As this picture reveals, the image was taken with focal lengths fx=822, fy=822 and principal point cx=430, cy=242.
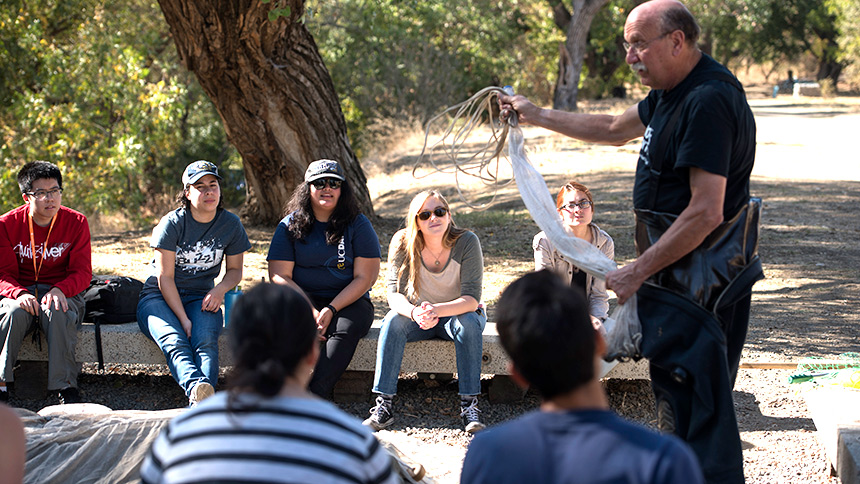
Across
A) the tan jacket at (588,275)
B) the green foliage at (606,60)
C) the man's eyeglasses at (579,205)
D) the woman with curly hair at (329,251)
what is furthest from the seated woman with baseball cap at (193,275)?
the green foliage at (606,60)

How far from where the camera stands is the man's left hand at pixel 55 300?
15.0 ft

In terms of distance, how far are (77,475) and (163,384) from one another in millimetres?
1803

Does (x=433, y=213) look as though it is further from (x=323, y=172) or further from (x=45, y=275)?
(x=45, y=275)

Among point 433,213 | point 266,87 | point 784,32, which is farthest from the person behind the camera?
point 784,32

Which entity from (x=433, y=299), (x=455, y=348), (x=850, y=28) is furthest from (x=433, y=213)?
(x=850, y=28)

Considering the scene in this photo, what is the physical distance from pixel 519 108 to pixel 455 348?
1706 mm

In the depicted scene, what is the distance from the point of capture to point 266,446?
1.61m

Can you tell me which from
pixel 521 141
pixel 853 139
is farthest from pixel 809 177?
pixel 521 141

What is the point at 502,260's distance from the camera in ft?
26.3

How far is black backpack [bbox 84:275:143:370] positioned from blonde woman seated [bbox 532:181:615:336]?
7.97 feet

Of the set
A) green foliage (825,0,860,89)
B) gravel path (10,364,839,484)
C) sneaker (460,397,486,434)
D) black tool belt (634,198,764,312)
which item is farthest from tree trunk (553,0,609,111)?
black tool belt (634,198,764,312)

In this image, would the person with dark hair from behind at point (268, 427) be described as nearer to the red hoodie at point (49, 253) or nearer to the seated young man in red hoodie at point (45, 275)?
the seated young man in red hoodie at point (45, 275)

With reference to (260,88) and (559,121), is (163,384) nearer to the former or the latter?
(559,121)

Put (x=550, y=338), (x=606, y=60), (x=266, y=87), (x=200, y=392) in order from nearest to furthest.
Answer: (x=550, y=338), (x=200, y=392), (x=266, y=87), (x=606, y=60)
